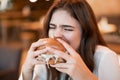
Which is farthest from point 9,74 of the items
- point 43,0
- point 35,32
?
point 35,32

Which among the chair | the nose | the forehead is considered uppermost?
the forehead

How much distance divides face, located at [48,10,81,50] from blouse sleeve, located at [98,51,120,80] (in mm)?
129

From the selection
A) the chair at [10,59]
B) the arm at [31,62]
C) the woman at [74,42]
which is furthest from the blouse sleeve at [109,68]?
the chair at [10,59]

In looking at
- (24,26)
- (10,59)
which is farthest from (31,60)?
(24,26)

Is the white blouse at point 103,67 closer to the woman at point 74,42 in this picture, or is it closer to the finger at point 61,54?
the woman at point 74,42

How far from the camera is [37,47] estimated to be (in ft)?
3.14

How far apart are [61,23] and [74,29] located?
5cm

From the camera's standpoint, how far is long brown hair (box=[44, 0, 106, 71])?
3.36 feet

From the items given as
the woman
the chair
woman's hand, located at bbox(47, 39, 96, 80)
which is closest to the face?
the woman

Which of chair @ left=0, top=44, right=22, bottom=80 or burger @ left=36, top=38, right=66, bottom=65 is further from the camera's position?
chair @ left=0, top=44, right=22, bottom=80

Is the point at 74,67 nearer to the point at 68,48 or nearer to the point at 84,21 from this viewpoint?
the point at 68,48

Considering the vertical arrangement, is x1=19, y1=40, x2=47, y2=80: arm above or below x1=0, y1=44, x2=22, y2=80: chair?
above

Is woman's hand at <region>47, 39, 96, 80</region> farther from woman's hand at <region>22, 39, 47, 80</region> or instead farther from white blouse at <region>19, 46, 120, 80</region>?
white blouse at <region>19, 46, 120, 80</region>

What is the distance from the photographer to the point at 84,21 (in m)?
1.04
